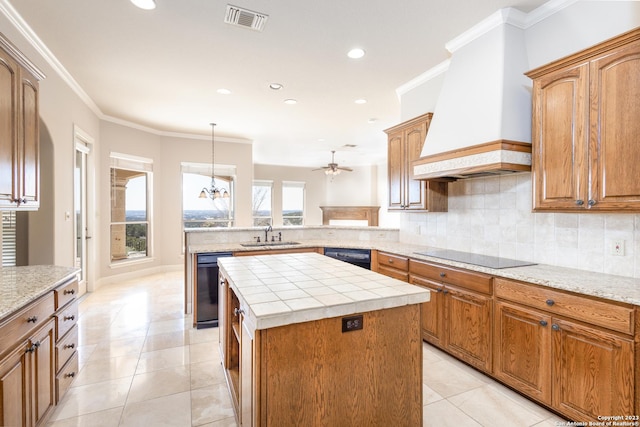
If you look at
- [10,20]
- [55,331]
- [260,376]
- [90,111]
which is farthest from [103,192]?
[260,376]

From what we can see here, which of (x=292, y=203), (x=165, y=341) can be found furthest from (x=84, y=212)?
(x=292, y=203)

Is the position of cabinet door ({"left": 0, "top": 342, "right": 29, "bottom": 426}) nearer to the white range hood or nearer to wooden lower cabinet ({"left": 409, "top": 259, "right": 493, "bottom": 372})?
wooden lower cabinet ({"left": 409, "top": 259, "right": 493, "bottom": 372})

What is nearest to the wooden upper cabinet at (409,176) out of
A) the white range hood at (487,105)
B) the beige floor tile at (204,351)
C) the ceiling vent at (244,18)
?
the white range hood at (487,105)

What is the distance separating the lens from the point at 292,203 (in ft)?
35.1

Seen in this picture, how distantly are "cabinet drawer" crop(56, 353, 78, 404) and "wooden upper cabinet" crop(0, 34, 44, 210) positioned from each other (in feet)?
3.82

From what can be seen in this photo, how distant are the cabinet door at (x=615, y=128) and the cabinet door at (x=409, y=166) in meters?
1.55

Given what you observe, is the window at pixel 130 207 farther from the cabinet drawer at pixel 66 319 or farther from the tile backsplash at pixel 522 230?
the tile backsplash at pixel 522 230

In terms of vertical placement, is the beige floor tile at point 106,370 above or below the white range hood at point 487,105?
below

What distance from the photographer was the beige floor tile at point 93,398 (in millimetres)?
2090

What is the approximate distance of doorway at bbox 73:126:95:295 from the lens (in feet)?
15.3

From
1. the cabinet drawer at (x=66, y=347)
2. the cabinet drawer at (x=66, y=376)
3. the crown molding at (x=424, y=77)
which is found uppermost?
the crown molding at (x=424, y=77)

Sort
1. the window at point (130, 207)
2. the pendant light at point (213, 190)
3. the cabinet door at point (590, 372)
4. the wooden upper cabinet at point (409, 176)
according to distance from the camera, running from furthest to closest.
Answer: the pendant light at point (213, 190) → the window at point (130, 207) → the wooden upper cabinet at point (409, 176) → the cabinet door at point (590, 372)

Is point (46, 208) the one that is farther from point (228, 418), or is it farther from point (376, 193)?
point (376, 193)

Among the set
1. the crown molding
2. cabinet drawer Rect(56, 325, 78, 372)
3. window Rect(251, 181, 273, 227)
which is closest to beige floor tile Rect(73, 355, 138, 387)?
cabinet drawer Rect(56, 325, 78, 372)
